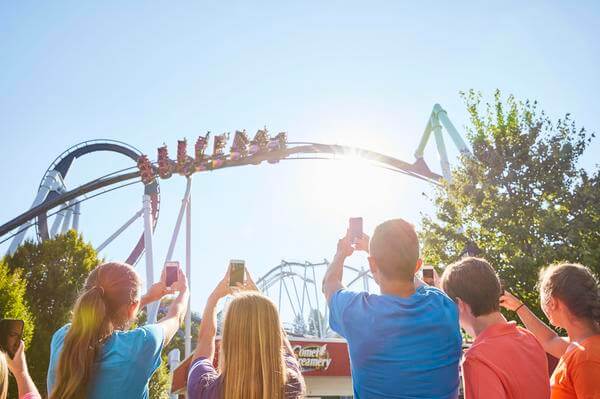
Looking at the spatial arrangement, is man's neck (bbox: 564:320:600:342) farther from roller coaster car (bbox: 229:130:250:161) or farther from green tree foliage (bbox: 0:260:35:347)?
roller coaster car (bbox: 229:130:250:161)

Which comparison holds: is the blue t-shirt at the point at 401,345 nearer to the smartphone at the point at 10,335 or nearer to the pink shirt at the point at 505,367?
the pink shirt at the point at 505,367

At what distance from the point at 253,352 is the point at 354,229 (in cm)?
96

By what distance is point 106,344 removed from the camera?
7.03 ft

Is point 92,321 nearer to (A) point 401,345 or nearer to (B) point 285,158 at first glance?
(A) point 401,345

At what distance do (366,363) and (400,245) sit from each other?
516 millimetres

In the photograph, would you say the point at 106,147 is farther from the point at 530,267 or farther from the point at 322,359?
the point at 530,267

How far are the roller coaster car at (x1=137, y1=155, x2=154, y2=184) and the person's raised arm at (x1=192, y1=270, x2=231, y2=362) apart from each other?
21.0 m

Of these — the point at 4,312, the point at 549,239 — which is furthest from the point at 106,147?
the point at 549,239

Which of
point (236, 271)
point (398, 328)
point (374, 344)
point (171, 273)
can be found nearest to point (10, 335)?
point (171, 273)

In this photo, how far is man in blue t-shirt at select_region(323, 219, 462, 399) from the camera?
6.57 feet

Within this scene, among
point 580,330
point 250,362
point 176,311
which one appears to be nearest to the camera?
point 250,362

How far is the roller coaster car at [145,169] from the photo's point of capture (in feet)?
74.2

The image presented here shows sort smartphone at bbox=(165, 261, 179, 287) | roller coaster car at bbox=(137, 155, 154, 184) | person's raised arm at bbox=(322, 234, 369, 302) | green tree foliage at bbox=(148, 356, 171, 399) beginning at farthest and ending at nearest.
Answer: green tree foliage at bbox=(148, 356, 171, 399) < roller coaster car at bbox=(137, 155, 154, 184) < smartphone at bbox=(165, 261, 179, 287) < person's raised arm at bbox=(322, 234, 369, 302)

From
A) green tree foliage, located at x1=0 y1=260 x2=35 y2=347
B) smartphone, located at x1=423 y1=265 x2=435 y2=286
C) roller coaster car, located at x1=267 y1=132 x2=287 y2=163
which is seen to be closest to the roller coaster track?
roller coaster car, located at x1=267 y1=132 x2=287 y2=163
